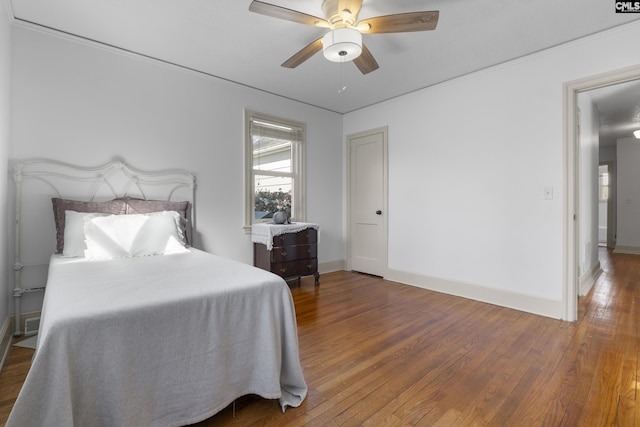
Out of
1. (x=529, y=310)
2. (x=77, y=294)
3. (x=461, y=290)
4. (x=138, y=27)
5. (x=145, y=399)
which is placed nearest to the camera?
(x=145, y=399)

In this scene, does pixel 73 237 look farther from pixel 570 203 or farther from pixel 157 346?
Answer: pixel 570 203

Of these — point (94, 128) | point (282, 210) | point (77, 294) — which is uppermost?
point (94, 128)

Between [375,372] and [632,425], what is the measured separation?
4.12 ft

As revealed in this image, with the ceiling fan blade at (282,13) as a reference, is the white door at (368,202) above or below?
below

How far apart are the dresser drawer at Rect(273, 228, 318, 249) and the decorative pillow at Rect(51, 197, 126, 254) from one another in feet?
5.45

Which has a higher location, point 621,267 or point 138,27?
point 138,27

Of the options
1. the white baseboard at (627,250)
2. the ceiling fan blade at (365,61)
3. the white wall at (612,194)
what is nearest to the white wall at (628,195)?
the white baseboard at (627,250)

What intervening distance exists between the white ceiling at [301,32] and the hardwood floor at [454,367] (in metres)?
2.60

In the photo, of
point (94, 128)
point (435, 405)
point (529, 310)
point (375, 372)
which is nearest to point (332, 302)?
point (375, 372)

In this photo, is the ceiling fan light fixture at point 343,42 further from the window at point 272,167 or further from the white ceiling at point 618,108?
the white ceiling at point 618,108

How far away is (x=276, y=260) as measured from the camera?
A: 3.73m

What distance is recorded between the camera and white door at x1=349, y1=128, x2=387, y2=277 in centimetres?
445

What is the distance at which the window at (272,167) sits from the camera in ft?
12.8

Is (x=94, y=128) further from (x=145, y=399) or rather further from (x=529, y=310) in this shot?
(x=529, y=310)
